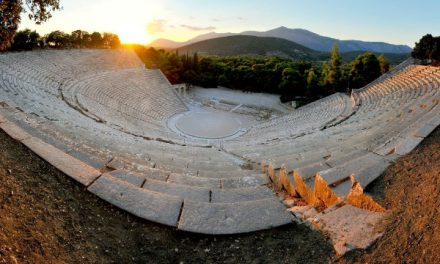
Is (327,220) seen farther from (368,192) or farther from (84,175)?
(84,175)

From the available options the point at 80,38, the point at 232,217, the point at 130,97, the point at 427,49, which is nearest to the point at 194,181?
the point at 232,217

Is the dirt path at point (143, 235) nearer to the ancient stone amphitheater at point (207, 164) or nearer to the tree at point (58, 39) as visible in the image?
the ancient stone amphitheater at point (207, 164)

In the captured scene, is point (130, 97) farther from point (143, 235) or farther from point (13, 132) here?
point (143, 235)

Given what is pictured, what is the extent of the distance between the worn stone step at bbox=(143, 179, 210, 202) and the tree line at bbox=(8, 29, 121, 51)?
28.1 meters

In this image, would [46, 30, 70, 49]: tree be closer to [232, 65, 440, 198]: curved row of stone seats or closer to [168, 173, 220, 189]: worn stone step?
[232, 65, 440, 198]: curved row of stone seats

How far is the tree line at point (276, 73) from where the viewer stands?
109 feet

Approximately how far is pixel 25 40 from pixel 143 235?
35412 mm

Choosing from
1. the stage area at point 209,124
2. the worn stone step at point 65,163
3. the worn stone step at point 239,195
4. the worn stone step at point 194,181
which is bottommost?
the stage area at point 209,124

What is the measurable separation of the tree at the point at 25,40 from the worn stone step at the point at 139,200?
32778mm

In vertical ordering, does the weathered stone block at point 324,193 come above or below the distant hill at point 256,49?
below

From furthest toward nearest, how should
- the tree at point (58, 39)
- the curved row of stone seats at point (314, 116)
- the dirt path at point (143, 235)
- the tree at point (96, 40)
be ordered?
the tree at point (96, 40) → the tree at point (58, 39) → the curved row of stone seats at point (314, 116) → the dirt path at point (143, 235)

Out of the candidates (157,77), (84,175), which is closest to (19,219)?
(84,175)

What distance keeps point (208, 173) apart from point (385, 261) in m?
4.82

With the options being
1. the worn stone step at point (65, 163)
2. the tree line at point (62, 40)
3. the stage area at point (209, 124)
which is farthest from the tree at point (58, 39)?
the worn stone step at point (65, 163)
